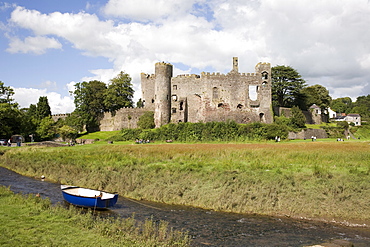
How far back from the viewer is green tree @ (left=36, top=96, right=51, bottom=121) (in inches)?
2886

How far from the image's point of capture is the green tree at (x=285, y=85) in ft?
206

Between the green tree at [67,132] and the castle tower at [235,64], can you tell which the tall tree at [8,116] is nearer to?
the green tree at [67,132]

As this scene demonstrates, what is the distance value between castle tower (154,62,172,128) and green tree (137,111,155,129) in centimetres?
90

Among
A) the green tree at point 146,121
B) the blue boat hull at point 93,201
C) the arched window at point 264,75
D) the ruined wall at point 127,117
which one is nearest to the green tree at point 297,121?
the arched window at point 264,75

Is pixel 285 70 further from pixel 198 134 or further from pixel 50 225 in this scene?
pixel 50 225

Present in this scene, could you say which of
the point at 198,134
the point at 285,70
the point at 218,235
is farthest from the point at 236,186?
the point at 285,70

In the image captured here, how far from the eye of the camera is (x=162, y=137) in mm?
51062

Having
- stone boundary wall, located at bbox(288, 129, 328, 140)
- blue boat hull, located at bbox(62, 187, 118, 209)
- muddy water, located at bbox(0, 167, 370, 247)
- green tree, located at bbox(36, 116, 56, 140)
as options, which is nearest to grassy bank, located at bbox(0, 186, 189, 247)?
muddy water, located at bbox(0, 167, 370, 247)

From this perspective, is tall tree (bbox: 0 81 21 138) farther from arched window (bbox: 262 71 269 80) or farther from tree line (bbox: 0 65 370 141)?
arched window (bbox: 262 71 269 80)

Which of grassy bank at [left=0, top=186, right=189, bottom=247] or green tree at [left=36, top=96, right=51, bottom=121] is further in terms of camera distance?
green tree at [left=36, top=96, right=51, bottom=121]

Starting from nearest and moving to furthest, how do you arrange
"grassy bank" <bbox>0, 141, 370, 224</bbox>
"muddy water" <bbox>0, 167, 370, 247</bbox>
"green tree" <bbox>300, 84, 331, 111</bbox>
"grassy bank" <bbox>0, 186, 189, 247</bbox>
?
"grassy bank" <bbox>0, 186, 189, 247</bbox>
"muddy water" <bbox>0, 167, 370, 247</bbox>
"grassy bank" <bbox>0, 141, 370, 224</bbox>
"green tree" <bbox>300, 84, 331, 111</bbox>

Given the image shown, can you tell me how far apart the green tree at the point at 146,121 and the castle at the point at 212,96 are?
3.00ft

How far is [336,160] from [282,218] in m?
10.2

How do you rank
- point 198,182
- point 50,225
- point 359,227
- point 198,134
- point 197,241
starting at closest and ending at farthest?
point 50,225, point 197,241, point 359,227, point 198,182, point 198,134
